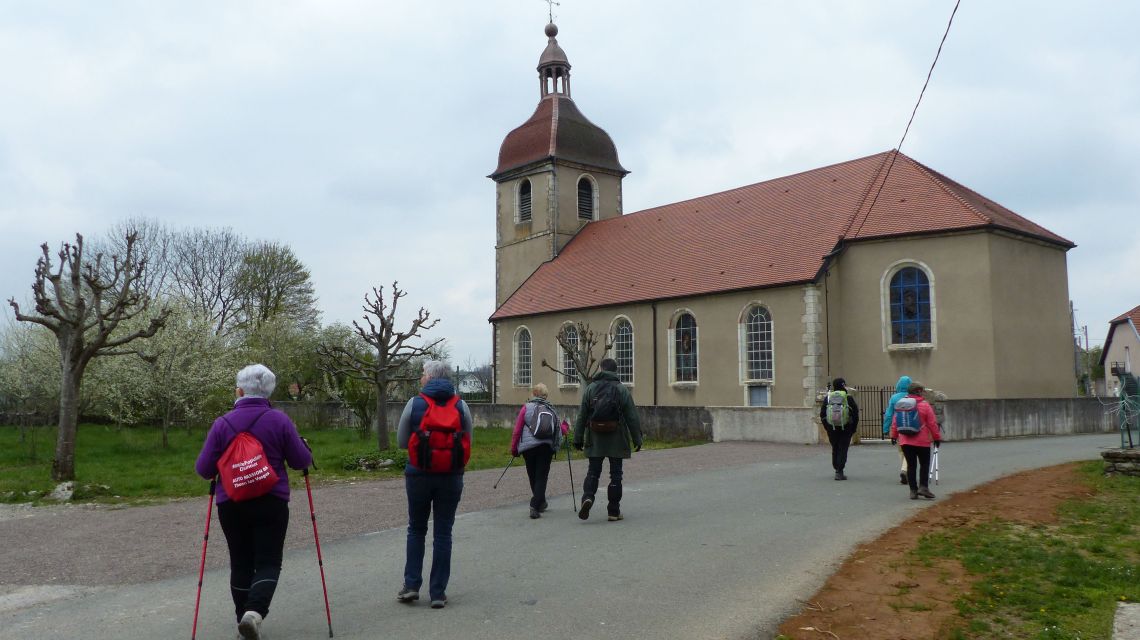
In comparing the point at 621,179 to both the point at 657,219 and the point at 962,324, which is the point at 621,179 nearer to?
the point at 657,219

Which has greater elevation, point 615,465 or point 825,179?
point 825,179

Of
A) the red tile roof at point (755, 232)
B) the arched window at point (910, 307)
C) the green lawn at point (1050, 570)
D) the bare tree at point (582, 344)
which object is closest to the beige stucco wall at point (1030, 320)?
the red tile roof at point (755, 232)

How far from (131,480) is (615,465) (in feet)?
29.7

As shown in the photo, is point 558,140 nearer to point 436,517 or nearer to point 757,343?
point 757,343

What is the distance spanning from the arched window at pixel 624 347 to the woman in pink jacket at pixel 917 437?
824 inches

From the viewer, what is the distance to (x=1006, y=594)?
19.9 ft

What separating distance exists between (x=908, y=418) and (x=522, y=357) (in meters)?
27.5

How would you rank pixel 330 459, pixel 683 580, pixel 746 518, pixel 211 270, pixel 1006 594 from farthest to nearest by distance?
pixel 211 270 < pixel 330 459 < pixel 746 518 < pixel 683 580 < pixel 1006 594

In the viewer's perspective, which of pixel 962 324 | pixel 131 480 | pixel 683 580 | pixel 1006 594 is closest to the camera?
pixel 1006 594

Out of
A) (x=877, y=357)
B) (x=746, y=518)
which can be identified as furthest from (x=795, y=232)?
(x=746, y=518)

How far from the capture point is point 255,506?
5074 millimetres

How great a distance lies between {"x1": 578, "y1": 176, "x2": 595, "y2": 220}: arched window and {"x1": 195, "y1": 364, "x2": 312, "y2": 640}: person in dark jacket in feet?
118

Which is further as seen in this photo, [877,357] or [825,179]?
[825,179]

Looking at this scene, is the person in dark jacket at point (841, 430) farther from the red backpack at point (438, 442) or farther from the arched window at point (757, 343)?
the arched window at point (757, 343)
